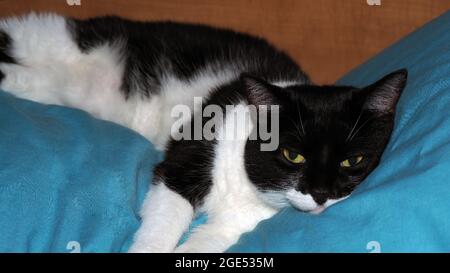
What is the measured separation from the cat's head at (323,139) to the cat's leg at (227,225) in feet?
0.28

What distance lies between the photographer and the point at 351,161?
4.51 ft

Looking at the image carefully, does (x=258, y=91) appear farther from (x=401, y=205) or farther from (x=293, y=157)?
(x=401, y=205)

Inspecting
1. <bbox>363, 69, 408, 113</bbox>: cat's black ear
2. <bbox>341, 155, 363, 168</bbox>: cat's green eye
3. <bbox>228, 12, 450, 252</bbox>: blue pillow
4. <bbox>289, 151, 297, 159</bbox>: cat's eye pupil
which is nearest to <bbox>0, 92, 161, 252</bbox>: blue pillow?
<bbox>228, 12, 450, 252</bbox>: blue pillow

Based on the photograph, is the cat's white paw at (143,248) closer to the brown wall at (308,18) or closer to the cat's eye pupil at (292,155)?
the cat's eye pupil at (292,155)

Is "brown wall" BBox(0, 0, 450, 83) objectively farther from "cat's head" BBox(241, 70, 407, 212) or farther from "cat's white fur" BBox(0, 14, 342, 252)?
"cat's head" BBox(241, 70, 407, 212)

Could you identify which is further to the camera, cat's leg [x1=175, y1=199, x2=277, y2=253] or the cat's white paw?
cat's leg [x1=175, y1=199, x2=277, y2=253]

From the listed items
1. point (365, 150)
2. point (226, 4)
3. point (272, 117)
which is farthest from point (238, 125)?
point (226, 4)

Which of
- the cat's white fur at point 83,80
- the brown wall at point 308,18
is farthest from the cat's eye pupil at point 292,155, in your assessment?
the brown wall at point 308,18

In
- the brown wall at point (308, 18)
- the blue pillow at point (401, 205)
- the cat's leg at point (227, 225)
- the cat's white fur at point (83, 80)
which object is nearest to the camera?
the blue pillow at point (401, 205)

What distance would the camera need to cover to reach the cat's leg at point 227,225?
1454mm

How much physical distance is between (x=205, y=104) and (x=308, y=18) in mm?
683

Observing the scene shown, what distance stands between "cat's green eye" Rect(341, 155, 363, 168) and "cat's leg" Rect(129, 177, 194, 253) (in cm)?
44

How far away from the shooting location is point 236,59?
6.45ft

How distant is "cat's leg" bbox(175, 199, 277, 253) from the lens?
4.77ft
